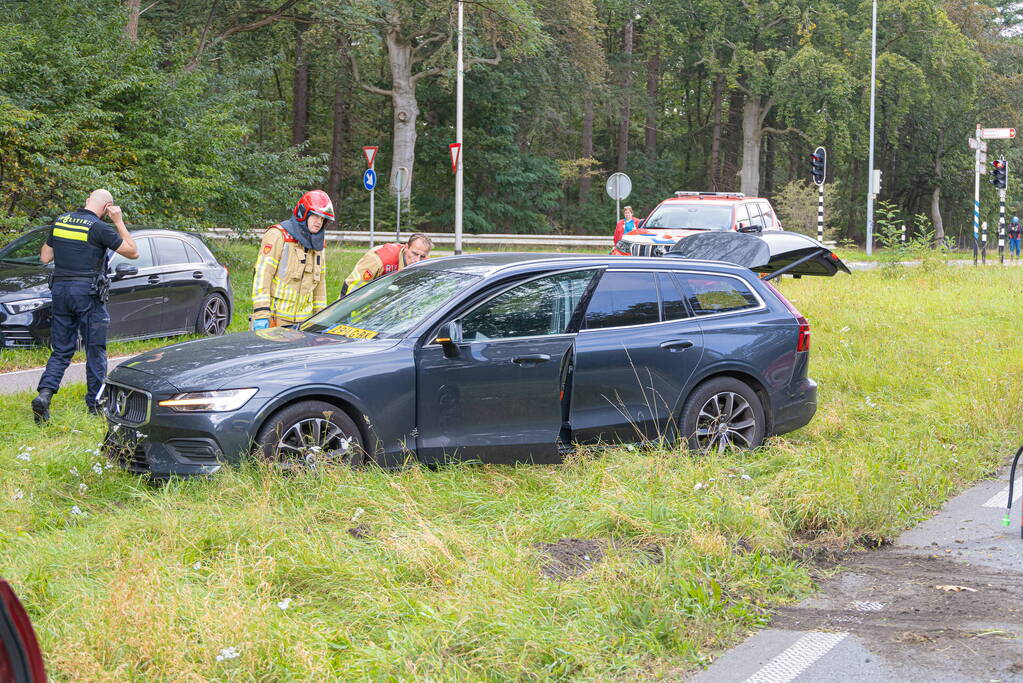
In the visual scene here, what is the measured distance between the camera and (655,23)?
49.0m

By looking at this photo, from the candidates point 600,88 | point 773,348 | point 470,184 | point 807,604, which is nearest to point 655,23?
point 600,88

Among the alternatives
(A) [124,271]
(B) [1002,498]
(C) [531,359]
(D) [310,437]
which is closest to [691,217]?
(A) [124,271]

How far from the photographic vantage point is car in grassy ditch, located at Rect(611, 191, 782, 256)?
19.5 meters

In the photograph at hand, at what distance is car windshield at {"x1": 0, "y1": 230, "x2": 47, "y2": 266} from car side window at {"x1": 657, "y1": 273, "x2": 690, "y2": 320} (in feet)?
26.0

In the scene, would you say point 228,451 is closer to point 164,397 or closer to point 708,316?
point 164,397

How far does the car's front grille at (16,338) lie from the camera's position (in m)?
12.1

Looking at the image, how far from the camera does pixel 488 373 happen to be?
7.00m

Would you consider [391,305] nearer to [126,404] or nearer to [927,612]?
[126,404]

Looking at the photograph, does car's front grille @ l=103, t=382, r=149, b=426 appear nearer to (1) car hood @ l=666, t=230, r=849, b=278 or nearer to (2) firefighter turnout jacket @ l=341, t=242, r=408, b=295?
(2) firefighter turnout jacket @ l=341, t=242, r=408, b=295

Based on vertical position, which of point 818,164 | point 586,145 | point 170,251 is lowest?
point 170,251

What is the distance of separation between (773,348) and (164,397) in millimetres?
4215

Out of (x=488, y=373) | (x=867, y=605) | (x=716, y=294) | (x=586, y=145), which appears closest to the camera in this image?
(x=867, y=605)

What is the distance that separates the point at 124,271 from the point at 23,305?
1164 mm

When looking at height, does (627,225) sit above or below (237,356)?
above
